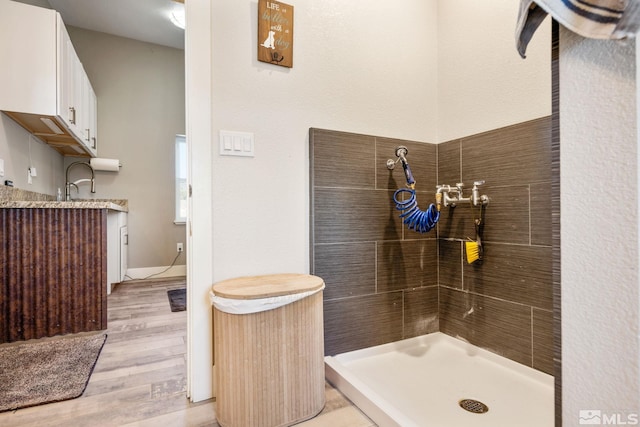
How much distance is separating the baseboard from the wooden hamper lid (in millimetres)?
3188

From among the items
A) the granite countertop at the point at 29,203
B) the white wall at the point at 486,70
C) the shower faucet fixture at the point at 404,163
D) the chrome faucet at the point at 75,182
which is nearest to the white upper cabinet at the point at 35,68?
the granite countertop at the point at 29,203

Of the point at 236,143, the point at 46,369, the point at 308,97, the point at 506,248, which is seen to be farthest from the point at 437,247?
the point at 46,369

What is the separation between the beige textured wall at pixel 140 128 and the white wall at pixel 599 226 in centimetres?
434

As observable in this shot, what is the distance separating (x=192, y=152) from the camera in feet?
4.60

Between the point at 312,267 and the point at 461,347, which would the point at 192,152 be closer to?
the point at 312,267

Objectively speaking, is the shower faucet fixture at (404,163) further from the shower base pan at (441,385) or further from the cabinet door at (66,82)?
the cabinet door at (66,82)

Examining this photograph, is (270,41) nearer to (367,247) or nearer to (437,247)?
(367,247)

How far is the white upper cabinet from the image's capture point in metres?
→ 2.33

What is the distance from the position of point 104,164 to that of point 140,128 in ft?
2.07

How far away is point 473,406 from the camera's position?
4.42 ft

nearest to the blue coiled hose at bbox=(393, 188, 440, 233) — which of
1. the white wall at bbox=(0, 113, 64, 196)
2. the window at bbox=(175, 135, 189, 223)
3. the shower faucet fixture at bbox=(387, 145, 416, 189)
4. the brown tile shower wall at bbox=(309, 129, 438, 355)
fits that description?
the shower faucet fixture at bbox=(387, 145, 416, 189)

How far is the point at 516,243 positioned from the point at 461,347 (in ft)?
2.27

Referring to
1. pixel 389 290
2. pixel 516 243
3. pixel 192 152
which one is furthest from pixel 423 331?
pixel 192 152

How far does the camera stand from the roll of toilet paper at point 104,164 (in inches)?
147
